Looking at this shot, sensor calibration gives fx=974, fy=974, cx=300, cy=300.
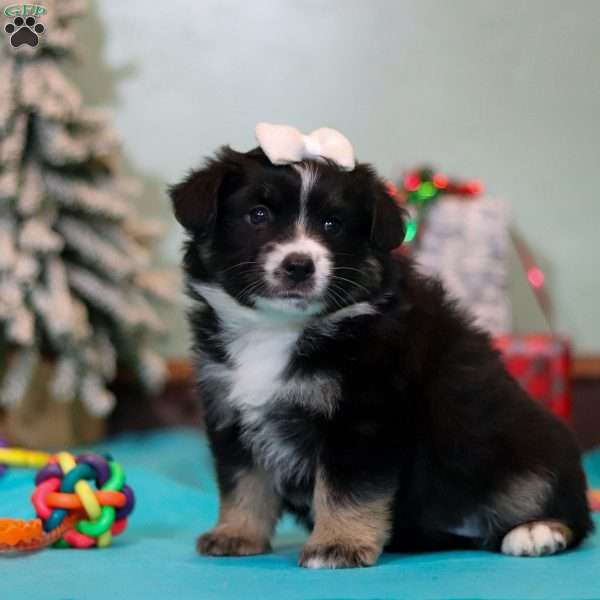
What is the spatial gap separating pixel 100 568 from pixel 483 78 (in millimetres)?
4394

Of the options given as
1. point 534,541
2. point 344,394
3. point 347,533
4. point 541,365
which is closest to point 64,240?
point 541,365

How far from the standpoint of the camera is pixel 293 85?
20.4 feet

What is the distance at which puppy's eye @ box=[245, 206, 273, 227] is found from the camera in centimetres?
279

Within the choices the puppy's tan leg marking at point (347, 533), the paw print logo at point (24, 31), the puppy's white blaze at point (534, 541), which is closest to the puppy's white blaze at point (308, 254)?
the puppy's tan leg marking at point (347, 533)

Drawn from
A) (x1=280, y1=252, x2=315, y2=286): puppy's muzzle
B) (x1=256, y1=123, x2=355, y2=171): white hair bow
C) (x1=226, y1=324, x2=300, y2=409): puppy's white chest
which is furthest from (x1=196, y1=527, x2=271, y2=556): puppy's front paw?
(x1=256, y1=123, x2=355, y2=171): white hair bow

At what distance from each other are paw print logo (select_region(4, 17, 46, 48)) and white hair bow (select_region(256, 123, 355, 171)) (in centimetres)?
274

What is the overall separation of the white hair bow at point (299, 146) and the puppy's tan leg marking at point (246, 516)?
0.94m

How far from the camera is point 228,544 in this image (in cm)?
288

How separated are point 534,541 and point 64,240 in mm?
3625

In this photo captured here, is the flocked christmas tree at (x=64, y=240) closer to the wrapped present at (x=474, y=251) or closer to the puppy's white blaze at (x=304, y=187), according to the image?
the wrapped present at (x=474, y=251)

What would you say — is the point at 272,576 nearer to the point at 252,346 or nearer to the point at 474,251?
the point at 252,346

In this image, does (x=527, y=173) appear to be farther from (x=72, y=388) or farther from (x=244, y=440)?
(x=244, y=440)

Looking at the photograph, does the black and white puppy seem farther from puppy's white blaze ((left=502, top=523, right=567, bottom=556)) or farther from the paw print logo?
the paw print logo

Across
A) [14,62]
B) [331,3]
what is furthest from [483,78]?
[14,62]
